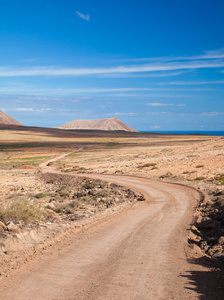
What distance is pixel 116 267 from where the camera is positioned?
8.94 m

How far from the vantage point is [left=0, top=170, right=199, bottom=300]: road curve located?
23.9ft

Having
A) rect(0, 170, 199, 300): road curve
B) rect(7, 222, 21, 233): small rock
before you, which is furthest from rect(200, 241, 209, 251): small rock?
rect(7, 222, 21, 233): small rock

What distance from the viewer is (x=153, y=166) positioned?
4422 cm

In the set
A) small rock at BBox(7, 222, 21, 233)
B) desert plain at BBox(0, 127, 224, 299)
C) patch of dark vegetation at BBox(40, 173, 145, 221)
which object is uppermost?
small rock at BBox(7, 222, 21, 233)

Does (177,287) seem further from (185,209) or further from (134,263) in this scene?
(185,209)

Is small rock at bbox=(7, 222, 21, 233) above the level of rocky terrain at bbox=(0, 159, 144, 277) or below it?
above

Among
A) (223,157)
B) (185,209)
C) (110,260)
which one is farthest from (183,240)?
(223,157)

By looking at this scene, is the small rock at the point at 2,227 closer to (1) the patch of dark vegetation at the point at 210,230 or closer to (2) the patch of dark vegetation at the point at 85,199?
(2) the patch of dark vegetation at the point at 85,199

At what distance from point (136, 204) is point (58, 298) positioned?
559 inches

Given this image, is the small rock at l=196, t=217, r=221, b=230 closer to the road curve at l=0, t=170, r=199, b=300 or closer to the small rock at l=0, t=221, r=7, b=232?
the road curve at l=0, t=170, r=199, b=300

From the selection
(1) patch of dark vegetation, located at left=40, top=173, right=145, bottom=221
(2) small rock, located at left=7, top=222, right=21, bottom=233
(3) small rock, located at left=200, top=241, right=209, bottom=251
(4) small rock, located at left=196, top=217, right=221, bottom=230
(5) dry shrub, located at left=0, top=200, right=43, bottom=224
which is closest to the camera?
(3) small rock, located at left=200, top=241, right=209, bottom=251

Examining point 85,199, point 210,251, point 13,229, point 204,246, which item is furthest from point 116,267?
point 85,199

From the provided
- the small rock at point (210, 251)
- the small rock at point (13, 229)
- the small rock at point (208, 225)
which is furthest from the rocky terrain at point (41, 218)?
the small rock at point (210, 251)

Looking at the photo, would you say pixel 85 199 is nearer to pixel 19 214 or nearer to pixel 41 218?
pixel 41 218
